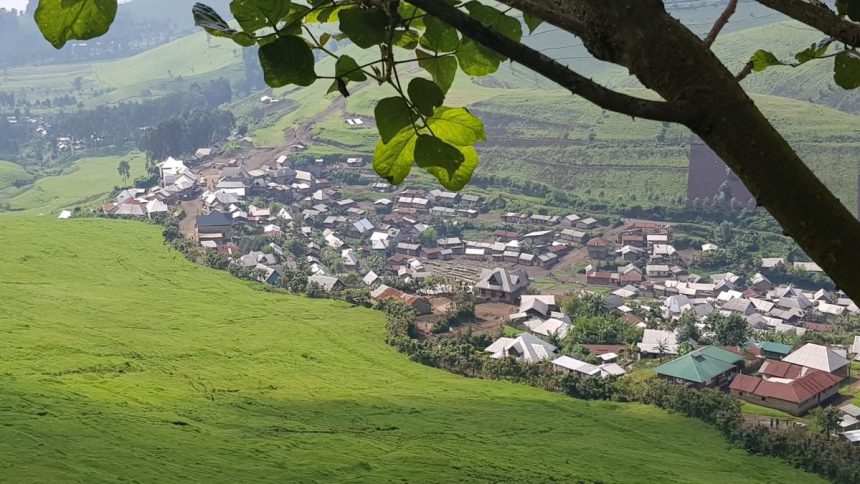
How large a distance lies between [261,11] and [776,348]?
14439 mm

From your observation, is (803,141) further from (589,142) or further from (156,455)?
(156,455)

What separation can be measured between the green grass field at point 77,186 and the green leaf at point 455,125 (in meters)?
26.3

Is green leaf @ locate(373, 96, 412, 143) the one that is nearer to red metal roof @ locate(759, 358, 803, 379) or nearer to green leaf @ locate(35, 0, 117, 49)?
green leaf @ locate(35, 0, 117, 49)

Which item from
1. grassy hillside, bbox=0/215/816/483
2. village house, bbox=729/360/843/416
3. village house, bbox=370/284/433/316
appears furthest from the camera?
village house, bbox=370/284/433/316

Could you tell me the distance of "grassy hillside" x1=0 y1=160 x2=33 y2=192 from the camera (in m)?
29.4

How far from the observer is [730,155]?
31cm

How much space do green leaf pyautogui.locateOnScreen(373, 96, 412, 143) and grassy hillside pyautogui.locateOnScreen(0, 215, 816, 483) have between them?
7.72 m

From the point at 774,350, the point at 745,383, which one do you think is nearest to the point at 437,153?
the point at 745,383

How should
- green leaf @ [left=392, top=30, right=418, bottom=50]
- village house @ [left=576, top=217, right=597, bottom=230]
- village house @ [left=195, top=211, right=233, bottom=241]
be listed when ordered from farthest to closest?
1. village house @ [left=576, top=217, right=597, bottom=230]
2. village house @ [left=195, top=211, right=233, bottom=241]
3. green leaf @ [left=392, top=30, right=418, bottom=50]

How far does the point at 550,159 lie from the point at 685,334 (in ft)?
44.7

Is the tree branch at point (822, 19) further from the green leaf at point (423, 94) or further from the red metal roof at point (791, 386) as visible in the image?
the red metal roof at point (791, 386)

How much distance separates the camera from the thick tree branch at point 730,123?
0.30m

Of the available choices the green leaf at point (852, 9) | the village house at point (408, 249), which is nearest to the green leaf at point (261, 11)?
the green leaf at point (852, 9)

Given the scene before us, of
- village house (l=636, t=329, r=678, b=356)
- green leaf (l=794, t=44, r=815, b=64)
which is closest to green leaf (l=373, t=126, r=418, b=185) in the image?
green leaf (l=794, t=44, r=815, b=64)
